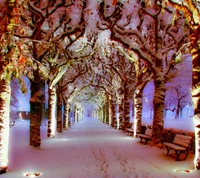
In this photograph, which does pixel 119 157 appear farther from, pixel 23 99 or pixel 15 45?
pixel 23 99

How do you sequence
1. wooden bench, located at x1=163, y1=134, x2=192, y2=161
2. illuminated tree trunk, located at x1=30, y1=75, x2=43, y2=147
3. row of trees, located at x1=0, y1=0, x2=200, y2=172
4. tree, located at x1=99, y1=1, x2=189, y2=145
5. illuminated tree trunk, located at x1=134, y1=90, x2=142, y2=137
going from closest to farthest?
row of trees, located at x1=0, y1=0, x2=200, y2=172, wooden bench, located at x1=163, y1=134, x2=192, y2=161, illuminated tree trunk, located at x1=30, y1=75, x2=43, y2=147, tree, located at x1=99, y1=1, x2=189, y2=145, illuminated tree trunk, located at x1=134, y1=90, x2=142, y2=137

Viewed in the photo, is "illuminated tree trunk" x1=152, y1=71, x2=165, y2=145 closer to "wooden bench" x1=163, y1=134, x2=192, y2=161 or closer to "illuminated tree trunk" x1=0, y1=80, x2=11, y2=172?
"wooden bench" x1=163, y1=134, x2=192, y2=161

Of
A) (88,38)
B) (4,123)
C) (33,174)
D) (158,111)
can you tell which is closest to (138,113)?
(158,111)

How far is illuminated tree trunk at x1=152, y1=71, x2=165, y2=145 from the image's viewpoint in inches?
685

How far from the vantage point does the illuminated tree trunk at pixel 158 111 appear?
1741 centimetres

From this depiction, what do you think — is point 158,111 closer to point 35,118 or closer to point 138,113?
point 138,113

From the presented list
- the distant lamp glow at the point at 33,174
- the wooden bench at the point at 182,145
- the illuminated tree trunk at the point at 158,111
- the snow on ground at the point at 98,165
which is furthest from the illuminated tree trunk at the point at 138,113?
the distant lamp glow at the point at 33,174

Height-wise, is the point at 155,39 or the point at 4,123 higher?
the point at 155,39

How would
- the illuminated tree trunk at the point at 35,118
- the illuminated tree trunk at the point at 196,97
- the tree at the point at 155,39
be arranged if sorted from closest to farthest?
1. the illuminated tree trunk at the point at 196,97
2. the illuminated tree trunk at the point at 35,118
3. the tree at the point at 155,39

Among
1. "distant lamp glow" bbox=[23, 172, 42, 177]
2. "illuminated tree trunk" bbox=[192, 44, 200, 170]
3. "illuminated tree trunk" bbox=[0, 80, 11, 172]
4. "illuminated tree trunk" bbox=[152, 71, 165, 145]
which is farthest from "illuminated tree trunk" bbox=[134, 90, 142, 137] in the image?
"illuminated tree trunk" bbox=[0, 80, 11, 172]

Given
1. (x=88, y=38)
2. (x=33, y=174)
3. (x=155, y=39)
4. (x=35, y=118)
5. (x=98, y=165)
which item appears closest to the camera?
(x=33, y=174)

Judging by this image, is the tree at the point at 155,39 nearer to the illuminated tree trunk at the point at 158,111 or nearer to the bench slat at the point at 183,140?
the illuminated tree trunk at the point at 158,111

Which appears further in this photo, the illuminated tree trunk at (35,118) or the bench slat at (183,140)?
the illuminated tree trunk at (35,118)

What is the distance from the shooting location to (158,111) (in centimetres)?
1756
